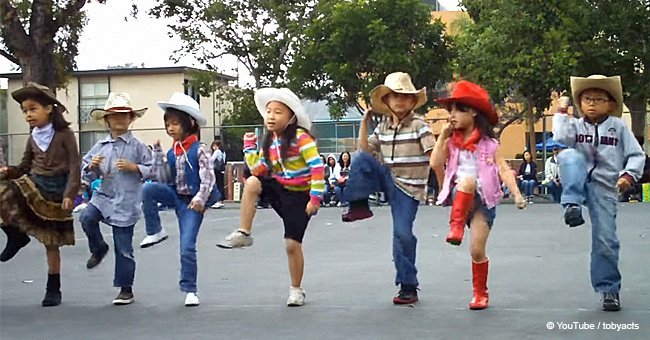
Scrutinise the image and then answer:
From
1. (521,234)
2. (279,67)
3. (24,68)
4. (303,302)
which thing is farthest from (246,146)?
(279,67)

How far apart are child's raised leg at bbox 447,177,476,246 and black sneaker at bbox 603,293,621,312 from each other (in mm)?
1112

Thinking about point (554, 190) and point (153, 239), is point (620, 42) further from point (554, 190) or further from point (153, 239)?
point (153, 239)

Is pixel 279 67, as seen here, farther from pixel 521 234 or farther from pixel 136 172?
pixel 136 172

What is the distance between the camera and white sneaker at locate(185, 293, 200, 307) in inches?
293

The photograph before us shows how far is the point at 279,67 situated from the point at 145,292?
85.0 feet

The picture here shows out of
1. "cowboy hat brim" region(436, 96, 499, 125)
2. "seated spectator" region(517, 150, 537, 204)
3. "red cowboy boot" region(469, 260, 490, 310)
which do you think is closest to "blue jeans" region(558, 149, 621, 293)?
"cowboy hat brim" region(436, 96, 499, 125)

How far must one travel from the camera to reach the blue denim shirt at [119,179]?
7.73 meters

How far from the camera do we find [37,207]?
305 inches

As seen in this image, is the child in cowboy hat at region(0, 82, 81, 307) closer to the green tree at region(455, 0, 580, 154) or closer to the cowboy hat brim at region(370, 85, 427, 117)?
the cowboy hat brim at region(370, 85, 427, 117)

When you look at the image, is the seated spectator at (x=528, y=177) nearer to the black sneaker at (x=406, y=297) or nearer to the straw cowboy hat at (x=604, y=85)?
the black sneaker at (x=406, y=297)

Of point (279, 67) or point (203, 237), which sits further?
point (279, 67)

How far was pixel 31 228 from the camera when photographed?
25.5 feet

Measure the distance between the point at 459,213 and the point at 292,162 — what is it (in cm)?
141

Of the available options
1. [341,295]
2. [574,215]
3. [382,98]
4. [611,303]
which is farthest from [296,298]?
[611,303]
